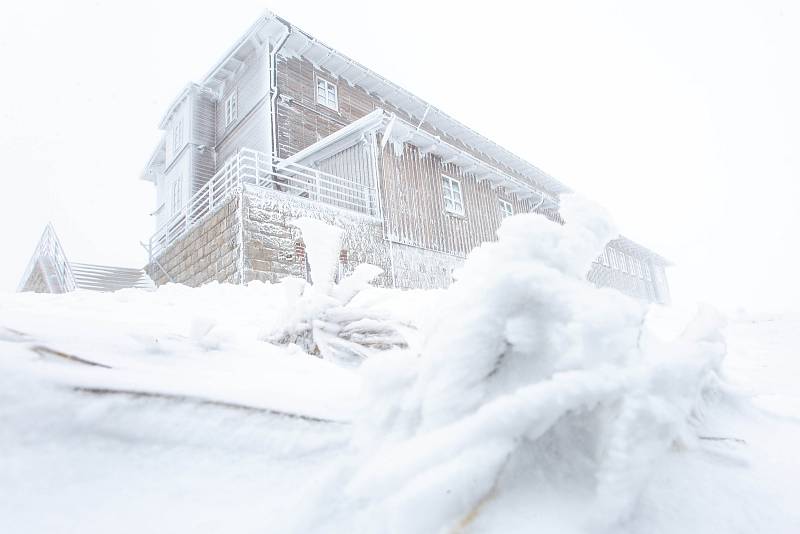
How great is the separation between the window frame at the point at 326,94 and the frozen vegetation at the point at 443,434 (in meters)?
13.4

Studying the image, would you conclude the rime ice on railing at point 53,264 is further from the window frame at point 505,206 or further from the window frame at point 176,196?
the window frame at point 505,206

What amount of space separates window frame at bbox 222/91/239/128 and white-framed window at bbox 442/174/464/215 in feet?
21.8

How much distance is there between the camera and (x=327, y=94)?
13883 mm

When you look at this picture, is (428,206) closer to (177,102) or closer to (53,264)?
(177,102)

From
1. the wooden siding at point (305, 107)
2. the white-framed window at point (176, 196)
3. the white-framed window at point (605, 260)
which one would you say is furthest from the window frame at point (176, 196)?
the white-framed window at point (605, 260)

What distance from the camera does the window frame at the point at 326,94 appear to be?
44.4 ft

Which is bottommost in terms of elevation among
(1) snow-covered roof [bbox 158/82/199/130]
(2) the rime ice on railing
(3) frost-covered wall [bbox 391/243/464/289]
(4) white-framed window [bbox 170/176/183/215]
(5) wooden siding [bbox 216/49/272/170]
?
(3) frost-covered wall [bbox 391/243/464/289]

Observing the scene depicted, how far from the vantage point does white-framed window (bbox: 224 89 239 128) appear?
14125 millimetres

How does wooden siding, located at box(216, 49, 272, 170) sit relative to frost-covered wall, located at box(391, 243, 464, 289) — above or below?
above

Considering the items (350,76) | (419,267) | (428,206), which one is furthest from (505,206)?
(350,76)

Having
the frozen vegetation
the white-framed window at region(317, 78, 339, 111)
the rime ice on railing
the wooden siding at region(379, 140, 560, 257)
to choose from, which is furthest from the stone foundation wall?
the frozen vegetation

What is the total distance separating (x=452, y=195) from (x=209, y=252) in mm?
6539

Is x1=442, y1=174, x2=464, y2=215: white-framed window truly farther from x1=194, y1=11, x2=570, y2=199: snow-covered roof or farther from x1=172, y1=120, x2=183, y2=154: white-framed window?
x1=172, y1=120, x2=183, y2=154: white-framed window

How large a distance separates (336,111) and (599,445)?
14167mm
